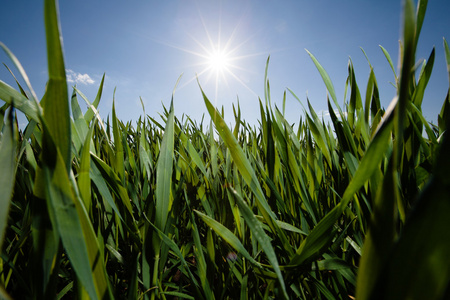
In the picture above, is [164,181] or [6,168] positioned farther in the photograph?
[164,181]

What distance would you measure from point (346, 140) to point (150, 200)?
371 mm

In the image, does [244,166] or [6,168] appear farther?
[244,166]

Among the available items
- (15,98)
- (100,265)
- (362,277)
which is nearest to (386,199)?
(362,277)

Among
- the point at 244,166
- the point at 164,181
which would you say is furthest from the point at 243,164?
the point at 164,181

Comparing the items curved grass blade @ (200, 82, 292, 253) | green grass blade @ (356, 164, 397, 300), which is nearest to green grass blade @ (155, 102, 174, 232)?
curved grass blade @ (200, 82, 292, 253)

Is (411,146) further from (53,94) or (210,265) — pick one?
(53,94)

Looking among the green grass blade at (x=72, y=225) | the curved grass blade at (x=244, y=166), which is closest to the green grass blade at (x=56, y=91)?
the green grass blade at (x=72, y=225)

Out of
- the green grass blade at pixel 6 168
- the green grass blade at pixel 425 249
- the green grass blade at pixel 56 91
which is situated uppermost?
the green grass blade at pixel 56 91

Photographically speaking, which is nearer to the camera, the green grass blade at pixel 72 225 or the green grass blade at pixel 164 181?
the green grass blade at pixel 72 225

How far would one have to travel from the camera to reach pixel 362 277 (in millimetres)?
126

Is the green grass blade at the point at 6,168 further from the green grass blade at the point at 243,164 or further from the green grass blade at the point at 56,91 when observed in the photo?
the green grass blade at the point at 243,164

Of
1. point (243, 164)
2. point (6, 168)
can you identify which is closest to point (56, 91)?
point (6, 168)

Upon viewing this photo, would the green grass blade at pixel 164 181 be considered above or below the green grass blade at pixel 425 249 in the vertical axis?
above

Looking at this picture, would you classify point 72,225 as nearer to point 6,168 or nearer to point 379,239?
point 6,168
